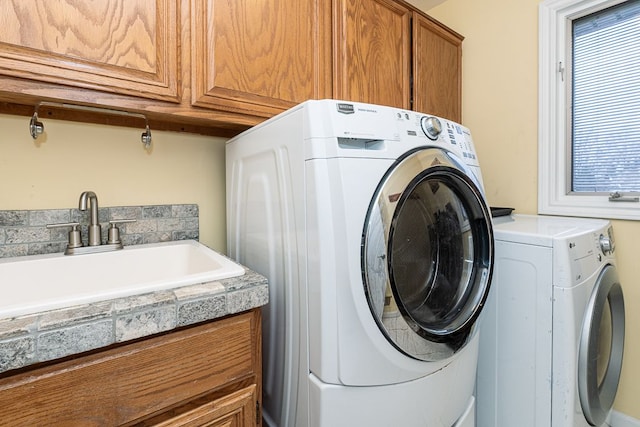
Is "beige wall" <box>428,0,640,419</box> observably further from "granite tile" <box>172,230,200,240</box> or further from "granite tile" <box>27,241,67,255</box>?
"granite tile" <box>27,241,67,255</box>

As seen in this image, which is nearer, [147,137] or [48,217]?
[48,217]

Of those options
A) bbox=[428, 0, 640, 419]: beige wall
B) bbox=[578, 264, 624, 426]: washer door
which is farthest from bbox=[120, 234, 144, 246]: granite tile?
bbox=[428, 0, 640, 419]: beige wall

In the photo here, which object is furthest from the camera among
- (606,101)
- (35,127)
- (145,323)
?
(606,101)

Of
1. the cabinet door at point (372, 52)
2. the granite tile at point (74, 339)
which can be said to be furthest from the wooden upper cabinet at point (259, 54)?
the granite tile at point (74, 339)

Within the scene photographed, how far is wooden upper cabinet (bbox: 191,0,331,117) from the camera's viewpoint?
1.01m

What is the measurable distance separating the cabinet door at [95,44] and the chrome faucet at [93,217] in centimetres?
41

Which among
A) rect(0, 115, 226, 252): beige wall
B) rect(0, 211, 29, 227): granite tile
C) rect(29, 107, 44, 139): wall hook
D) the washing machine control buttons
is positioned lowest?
the washing machine control buttons

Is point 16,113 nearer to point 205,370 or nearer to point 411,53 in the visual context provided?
point 205,370

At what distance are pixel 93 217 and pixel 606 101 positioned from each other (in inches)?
91.1

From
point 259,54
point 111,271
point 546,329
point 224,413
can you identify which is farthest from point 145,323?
point 546,329

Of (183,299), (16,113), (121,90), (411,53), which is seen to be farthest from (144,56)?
(411,53)

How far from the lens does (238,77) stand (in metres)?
1.08

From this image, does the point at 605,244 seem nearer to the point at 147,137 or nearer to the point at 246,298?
the point at 246,298

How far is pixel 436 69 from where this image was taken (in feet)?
5.84
